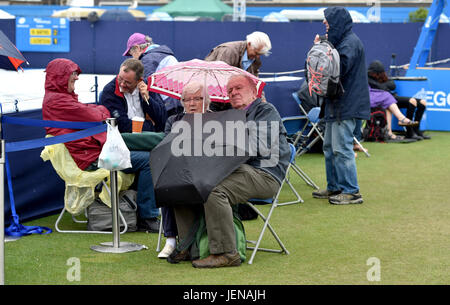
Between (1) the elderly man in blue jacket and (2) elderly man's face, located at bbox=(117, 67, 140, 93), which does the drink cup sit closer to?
(2) elderly man's face, located at bbox=(117, 67, 140, 93)

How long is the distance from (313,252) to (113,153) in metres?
1.66

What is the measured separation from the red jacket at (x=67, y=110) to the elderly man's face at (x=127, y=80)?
12.7 inches

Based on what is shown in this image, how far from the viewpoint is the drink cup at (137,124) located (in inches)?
251

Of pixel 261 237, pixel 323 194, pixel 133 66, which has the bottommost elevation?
pixel 323 194

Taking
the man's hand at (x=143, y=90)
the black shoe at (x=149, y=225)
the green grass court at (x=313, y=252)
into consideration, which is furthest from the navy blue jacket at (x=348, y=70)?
the black shoe at (x=149, y=225)

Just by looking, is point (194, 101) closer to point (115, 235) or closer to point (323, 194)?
point (115, 235)

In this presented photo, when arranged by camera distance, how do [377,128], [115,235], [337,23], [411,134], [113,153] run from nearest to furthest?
1. [113,153]
2. [115,235]
3. [337,23]
4. [377,128]
5. [411,134]

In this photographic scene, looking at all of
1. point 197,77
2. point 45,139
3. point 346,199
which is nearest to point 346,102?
point 346,199

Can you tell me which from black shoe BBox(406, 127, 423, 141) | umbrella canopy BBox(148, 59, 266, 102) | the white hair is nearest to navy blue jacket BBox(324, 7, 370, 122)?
the white hair

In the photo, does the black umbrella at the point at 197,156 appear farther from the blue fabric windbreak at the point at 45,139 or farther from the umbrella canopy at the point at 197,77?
the umbrella canopy at the point at 197,77

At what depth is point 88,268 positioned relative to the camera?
519 centimetres

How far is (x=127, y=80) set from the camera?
6.59 meters

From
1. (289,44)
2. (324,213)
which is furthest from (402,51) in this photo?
(324,213)
